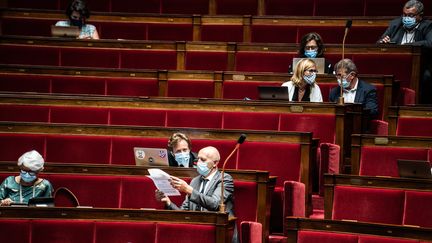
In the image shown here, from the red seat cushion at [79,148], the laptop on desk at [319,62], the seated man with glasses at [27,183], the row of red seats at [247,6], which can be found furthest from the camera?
the row of red seats at [247,6]

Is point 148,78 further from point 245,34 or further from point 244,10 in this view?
point 244,10

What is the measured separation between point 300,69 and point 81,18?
2.26ft

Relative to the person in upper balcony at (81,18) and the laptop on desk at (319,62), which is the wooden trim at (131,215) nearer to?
the laptop on desk at (319,62)

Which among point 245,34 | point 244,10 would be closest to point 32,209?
point 245,34

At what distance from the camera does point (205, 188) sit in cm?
155

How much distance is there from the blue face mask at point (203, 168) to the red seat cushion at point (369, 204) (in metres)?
0.20

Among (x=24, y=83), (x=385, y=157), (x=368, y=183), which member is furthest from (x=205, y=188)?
(x=24, y=83)

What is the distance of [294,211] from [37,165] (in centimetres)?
42

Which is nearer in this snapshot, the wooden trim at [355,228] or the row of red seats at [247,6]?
the wooden trim at [355,228]

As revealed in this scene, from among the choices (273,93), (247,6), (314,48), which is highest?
(247,6)

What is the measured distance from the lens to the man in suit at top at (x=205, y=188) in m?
1.50

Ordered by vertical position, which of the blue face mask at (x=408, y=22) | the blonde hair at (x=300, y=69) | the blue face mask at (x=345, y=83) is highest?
the blue face mask at (x=408, y=22)

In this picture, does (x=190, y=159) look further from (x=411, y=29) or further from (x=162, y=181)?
(x=411, y=29)

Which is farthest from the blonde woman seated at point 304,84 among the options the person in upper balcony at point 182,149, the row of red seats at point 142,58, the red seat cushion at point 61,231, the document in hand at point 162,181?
the red seat cushion at point 61,231
